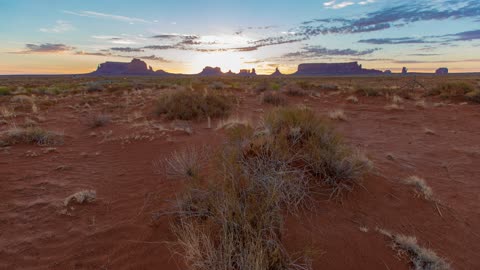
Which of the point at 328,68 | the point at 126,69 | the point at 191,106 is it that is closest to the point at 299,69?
the point at 328,68

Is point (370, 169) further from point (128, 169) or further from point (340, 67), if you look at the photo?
point (340, 67)

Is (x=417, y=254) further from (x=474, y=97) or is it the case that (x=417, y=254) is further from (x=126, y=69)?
(x=126, y=69)

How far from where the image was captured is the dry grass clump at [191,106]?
36.0ft

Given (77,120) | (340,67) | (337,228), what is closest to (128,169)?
(337,228)

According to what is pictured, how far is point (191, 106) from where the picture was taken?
37.4 feet

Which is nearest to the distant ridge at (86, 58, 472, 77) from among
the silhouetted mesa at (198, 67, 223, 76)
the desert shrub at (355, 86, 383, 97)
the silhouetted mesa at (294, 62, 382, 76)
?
the silhouetted mesa at (294, 62, 382, 76)

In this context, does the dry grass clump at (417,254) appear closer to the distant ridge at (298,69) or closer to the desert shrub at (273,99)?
the desert shrub at (273,99)

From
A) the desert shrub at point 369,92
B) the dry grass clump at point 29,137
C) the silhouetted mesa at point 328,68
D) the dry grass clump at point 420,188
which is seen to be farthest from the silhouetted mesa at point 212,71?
the dry grass clump at point 420,188

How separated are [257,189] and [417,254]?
1.97m

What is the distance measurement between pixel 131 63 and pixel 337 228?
517ft

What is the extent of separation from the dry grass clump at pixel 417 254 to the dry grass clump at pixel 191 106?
8769 millimetres

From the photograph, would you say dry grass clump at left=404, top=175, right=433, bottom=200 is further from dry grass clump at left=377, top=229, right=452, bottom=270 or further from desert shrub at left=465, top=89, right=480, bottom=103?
desert shrub at left=465, top=89, right=480, bottom=103

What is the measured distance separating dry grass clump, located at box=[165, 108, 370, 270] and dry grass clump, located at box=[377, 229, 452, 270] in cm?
98

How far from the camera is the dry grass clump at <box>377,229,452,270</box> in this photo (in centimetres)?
269
